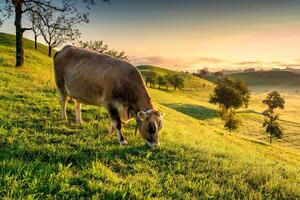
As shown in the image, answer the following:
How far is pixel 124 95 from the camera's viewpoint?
38.9 feet

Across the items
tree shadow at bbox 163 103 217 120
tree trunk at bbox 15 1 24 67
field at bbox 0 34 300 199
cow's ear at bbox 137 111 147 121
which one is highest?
tree trunk at bbox 15 1 24 67

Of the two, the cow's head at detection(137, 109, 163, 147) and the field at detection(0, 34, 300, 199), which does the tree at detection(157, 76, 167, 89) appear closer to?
the field at detection(0, 34, 300, 199)

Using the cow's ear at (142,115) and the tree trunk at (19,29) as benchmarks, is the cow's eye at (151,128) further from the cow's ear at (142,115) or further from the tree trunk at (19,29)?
the tree trunk at (19,29)

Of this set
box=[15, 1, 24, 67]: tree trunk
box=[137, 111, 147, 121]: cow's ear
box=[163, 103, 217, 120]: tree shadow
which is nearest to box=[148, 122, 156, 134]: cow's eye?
box=[137, 111, 147, 121]: cow's ear

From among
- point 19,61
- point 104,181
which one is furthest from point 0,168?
point 19,61

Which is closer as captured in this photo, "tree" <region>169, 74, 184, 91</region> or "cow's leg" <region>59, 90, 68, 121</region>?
"cow's leg" <region>59, 90, 68, 121</region>

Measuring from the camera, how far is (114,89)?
1190 centimetres

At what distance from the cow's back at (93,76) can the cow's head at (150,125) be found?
3.83ft

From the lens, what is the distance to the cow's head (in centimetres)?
1092

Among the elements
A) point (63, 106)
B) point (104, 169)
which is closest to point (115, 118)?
point (104, 169)

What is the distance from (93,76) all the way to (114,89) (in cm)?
148

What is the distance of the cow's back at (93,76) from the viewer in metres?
12.0

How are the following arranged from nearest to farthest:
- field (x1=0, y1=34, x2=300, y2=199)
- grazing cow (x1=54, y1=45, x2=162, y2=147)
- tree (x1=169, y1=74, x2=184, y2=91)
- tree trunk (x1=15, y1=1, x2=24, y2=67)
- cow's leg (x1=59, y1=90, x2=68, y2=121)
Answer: field (x1=0, y1=34, x2=300, y2=199), grazing cow (x1=54, y1=45, x2=162, y2=147), cow's leg (x1=59, y1=90, x2=68, y2=121), tree trunk (x1=15, y1=1, x2=24, y2=67), tree (x1=169, y1=74, x2=184, y2=91)

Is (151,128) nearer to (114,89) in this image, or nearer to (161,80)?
(114,89)
